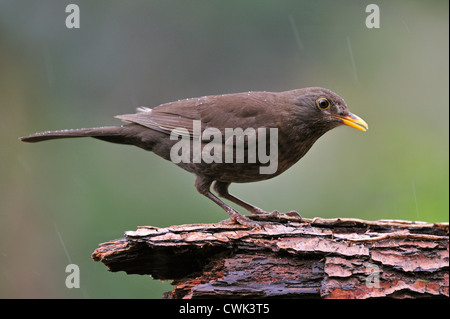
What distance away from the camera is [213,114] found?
461cm

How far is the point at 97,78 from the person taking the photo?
6254mm

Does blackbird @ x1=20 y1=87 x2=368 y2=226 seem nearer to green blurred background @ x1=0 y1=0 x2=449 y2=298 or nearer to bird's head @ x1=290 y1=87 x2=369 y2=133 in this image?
bird's head @ x1=290 y1=87 x2=369 y2=133

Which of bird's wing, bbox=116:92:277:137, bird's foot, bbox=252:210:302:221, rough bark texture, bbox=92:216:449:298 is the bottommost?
rough bark texture, bbox=92:216:449:298

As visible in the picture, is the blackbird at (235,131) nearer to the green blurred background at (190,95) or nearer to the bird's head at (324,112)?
the bird's head at (324,112)

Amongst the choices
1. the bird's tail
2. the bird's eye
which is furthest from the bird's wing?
the bird's eye

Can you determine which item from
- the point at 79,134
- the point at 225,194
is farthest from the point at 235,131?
the point at 79,134

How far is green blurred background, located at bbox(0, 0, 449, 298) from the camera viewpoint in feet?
17.6

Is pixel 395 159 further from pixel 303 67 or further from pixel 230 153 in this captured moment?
pixel 230 153

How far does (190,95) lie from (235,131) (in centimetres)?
222

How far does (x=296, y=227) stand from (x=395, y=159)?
7.80 ft

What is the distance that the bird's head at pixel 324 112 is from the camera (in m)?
4.36

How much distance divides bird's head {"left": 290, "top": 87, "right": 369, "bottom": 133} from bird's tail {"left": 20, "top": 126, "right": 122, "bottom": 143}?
169 centimetres

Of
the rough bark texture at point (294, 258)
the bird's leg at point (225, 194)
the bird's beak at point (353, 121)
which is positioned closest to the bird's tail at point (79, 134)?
the bird's leg at point (225, 194)

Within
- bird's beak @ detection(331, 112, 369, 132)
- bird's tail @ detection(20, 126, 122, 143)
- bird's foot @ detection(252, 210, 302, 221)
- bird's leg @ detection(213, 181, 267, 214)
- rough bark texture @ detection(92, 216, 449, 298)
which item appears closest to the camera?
rough bark texture @ detection(92, 216, 449, 298)
